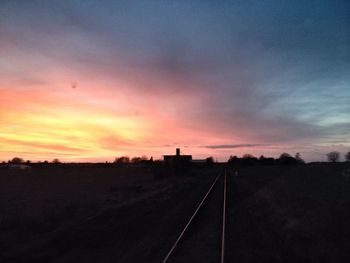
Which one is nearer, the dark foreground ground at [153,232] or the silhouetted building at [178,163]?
the dark foreground ground at [153,232]

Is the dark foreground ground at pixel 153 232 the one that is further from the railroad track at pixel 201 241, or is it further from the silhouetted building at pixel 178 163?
the silhouetted building at pixel 178 163

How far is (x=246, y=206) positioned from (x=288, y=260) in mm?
14276

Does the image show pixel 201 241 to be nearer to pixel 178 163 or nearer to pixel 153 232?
pixel 153 232

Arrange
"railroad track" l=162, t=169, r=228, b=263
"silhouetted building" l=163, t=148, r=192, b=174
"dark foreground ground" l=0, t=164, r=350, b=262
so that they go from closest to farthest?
"railroad track" l=162, t=169, r=228, b=263
"dark foreground ground" l=0, t=164, r=350, b=262
"silhouetted building" l=163, t=148, r=192, b=174

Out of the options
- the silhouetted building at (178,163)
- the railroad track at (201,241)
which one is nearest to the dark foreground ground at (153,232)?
the railroad track at (201,241)

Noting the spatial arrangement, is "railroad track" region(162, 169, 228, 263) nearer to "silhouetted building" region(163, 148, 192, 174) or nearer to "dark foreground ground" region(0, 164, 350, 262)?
"dark foreground ground" region(0, 164, 350, 262)

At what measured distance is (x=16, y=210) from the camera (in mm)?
23922

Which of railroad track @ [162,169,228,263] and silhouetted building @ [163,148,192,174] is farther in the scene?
silhouetted building @ [163,148,192,174]

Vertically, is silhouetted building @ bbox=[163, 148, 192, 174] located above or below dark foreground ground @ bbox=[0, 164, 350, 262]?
above

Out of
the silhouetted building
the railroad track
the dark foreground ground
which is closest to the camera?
the railroad track

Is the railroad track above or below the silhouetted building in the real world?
below

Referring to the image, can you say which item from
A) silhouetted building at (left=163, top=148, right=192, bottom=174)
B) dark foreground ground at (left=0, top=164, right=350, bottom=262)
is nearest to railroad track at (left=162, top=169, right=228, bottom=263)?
dark foreground ground at (left=0, top=164, right=350, bottom=262)

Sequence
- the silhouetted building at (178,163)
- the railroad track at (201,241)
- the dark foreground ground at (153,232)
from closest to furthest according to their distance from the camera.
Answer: the railroad track at (201,241) → the dark foreground ground at (153,232) → the silhouetted building at (178,163)

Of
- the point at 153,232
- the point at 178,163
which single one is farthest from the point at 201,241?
the point at 178,163
